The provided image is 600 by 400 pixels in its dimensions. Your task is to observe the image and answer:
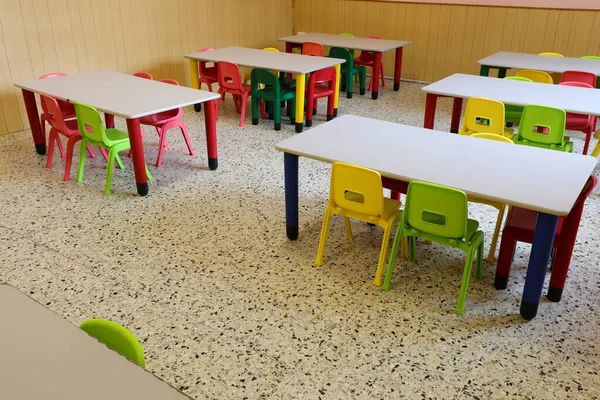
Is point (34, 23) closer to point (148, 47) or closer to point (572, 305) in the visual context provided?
point (148, 47)

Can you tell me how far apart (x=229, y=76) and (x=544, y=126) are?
10.9ft

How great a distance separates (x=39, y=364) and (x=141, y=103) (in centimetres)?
287

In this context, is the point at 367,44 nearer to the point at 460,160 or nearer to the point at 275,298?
the point at 460,160

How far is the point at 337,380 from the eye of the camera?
7.32 ft

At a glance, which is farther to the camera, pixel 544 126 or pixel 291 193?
pixel 544 126

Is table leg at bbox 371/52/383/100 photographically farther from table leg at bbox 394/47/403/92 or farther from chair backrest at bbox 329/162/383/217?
chair backrest at bbox 329/162/383/217

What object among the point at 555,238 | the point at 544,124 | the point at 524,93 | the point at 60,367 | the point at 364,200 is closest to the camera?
the point at 60,367

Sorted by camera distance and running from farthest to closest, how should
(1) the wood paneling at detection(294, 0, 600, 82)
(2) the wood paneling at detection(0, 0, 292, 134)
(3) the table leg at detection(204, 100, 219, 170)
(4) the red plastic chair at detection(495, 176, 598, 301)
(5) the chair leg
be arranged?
(1) the wood paneling at detection(294, 0, 600, 82)
(2) the wood paneling at detection(0, 0, 292, 134)
(3) the table leg at detection(204, 100, 219, 170)
(5) the chair leg
(4) the red plastic chair at detection(495, 176, 598, 301)

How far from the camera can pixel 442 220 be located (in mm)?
2719

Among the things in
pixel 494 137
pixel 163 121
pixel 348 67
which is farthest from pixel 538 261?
pixel 348 67

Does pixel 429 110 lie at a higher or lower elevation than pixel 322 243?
higher

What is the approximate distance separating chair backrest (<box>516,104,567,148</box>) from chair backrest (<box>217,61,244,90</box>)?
3020 millimetres

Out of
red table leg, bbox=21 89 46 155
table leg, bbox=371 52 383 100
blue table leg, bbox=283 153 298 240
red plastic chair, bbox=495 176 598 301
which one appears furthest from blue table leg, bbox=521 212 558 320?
table leg, bbox=371 52 383 100

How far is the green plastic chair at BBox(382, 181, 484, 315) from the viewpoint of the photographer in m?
2.46
